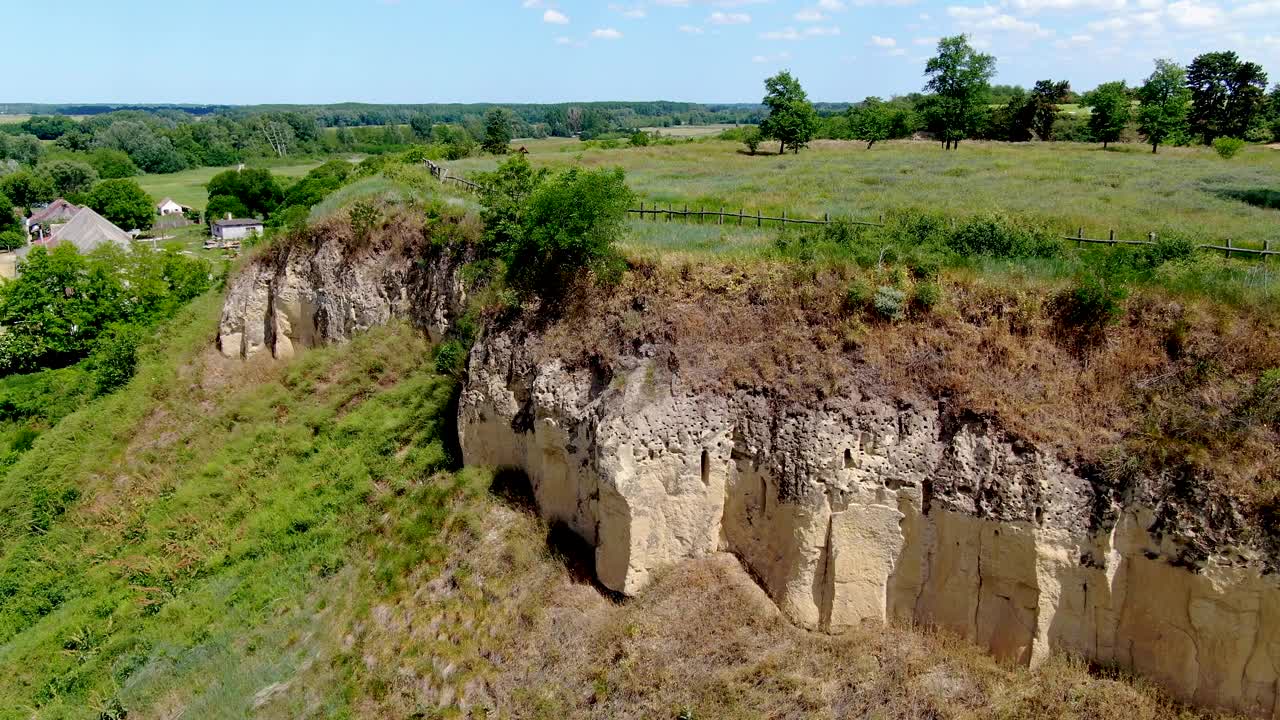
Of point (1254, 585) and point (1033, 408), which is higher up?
point (1033, 408)

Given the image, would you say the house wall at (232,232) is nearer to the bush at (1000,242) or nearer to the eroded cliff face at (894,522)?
the eroded cliff face at (894,522)

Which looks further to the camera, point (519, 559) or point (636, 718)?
point (519, 559)

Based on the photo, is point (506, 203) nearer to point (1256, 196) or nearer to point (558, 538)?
point (558, 538)

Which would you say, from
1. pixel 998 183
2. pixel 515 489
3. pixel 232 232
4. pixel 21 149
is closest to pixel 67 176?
pixel 232 232

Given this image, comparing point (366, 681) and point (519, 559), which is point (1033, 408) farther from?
point (366, 681)

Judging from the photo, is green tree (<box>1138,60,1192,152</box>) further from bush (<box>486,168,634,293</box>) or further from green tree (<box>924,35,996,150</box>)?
bush (<box>486,168,634,293</box>)

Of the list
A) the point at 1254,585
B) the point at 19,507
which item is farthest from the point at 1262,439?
the point at 19,507
